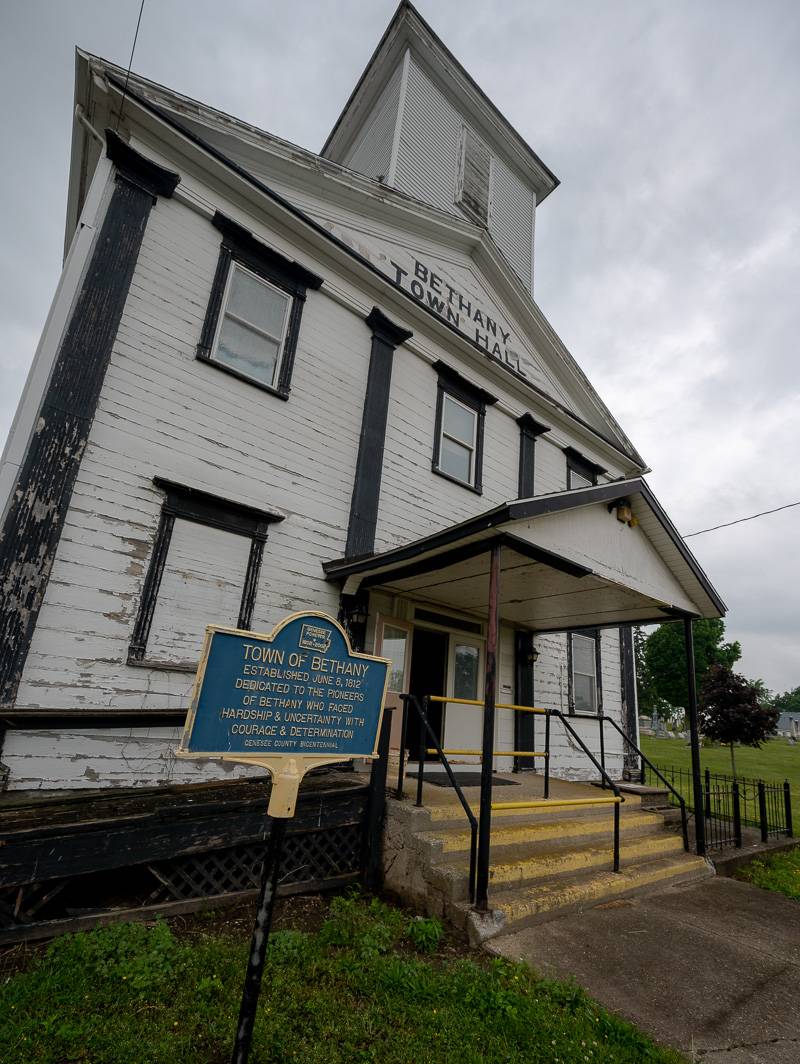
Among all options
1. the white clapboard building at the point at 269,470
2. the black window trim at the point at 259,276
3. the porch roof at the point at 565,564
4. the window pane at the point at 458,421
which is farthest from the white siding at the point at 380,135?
the porch roof at the point at 565,564

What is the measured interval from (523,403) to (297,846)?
9.54m

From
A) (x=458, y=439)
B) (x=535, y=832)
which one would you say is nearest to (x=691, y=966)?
(x=535, y=832)

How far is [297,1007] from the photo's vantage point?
327 centimetres

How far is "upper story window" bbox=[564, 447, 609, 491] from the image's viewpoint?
12641 millimetres

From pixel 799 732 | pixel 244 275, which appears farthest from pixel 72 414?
pixel 799 732

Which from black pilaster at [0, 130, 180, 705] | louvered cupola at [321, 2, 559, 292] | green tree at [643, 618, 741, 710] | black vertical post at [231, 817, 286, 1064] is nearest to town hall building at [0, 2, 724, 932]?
black pilaster at [0, 130, 180, 705]

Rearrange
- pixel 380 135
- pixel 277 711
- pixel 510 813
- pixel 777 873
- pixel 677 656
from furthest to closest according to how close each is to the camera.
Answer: pixel 677 656 → pixel 380 135 → pixel 777 873 → pixel 510 813 → pixel 277 711

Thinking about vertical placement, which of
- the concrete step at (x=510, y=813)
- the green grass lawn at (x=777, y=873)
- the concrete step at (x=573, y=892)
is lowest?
the green grass lawn at (x=777, y=873)

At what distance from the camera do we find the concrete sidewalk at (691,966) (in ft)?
11.1

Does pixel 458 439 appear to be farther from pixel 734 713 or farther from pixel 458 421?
pixel 734 713

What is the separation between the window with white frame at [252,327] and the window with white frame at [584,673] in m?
7.97

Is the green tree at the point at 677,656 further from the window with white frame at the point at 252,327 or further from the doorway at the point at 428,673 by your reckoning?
the window with white frame at the point at 252,327

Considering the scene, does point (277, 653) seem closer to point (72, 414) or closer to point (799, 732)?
point (72, 414)

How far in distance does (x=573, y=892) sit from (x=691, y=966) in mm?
1166
